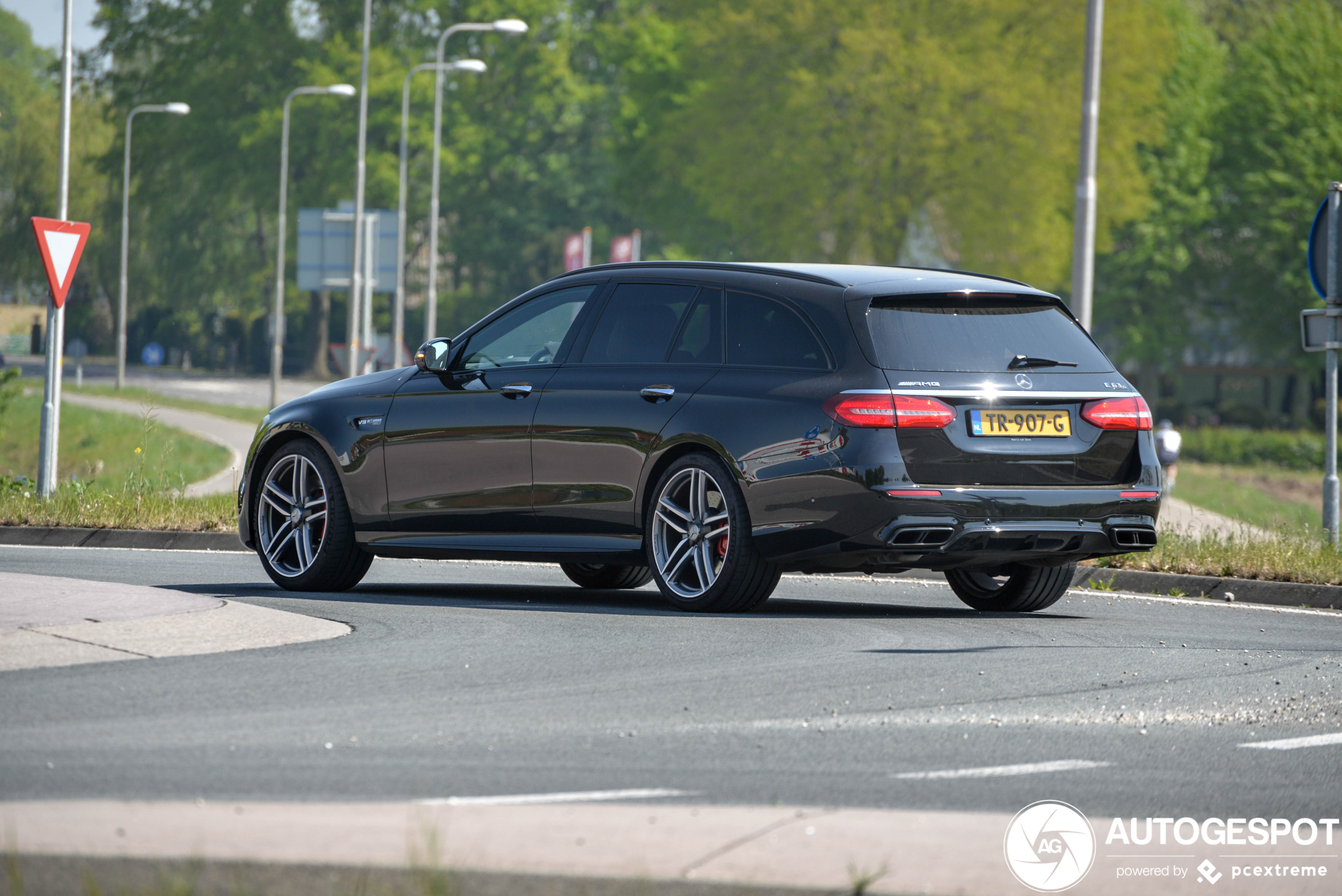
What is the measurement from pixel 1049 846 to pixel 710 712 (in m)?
2.22

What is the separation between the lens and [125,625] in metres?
8.23

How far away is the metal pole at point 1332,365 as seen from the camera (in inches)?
539

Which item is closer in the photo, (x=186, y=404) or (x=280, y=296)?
(x=186, y=404)

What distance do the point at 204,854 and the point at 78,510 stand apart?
38.7ft

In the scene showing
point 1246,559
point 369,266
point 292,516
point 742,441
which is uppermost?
point 369,266

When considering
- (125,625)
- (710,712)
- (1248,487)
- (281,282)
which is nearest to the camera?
(710,712)

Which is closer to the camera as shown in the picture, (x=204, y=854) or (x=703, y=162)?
(x=204, y=854)

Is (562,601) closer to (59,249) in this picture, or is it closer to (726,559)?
(726,559)

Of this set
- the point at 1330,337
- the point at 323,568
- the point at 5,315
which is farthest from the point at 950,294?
the point at 5,315

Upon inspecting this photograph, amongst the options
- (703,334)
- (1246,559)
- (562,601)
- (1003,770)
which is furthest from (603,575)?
(1003,770)

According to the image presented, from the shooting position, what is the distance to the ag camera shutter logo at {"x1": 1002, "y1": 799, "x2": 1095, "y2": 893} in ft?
14.6

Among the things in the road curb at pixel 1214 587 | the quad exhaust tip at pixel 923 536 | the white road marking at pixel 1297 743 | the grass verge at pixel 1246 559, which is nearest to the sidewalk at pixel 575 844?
the white road marking at pixel 1297 743

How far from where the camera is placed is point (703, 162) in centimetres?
5241

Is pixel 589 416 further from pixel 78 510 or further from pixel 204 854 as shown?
pixel 78 510
